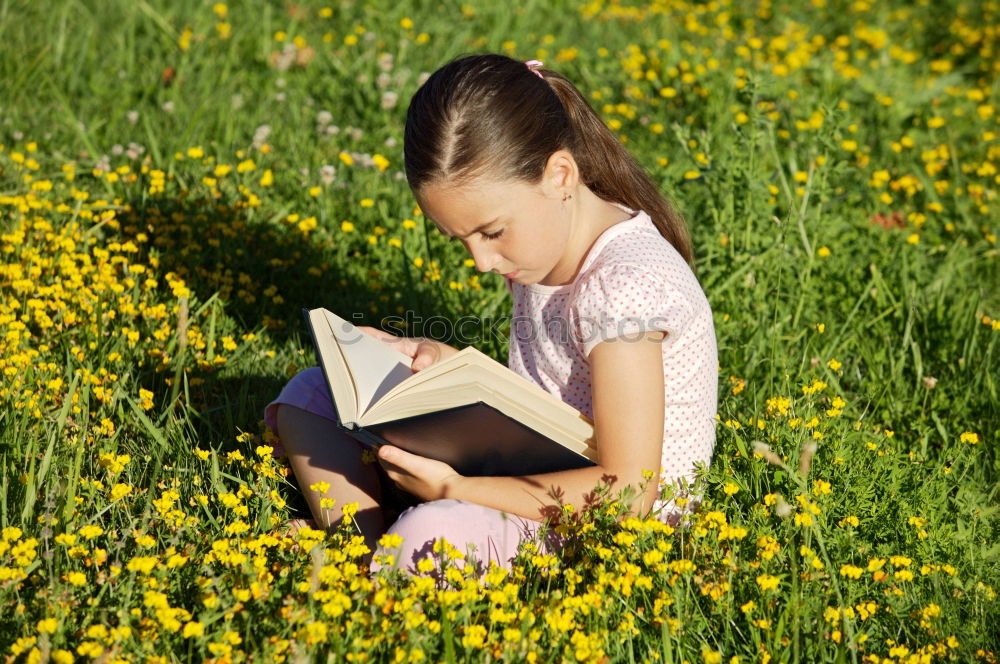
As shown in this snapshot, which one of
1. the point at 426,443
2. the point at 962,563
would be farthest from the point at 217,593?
the point at 962,563

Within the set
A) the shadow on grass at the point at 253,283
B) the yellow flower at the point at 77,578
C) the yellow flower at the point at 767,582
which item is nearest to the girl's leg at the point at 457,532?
the yellow flower at the point at 767,582

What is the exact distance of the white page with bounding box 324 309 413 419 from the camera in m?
2.39

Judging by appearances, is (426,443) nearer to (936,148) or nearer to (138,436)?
(138,436)

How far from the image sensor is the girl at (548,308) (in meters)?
2.39

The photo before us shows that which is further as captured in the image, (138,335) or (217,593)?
(138,335)

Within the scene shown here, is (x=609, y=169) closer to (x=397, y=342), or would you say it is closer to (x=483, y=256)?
(x=483, y=256)

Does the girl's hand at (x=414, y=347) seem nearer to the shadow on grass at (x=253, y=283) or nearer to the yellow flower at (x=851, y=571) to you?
the shadow on grass at (x=253, y=283)

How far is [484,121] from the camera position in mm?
2459

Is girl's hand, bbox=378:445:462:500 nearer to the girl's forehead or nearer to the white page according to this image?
the white page

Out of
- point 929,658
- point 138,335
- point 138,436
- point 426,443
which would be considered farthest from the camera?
point 138,335

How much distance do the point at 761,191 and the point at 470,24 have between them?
9.22 feet

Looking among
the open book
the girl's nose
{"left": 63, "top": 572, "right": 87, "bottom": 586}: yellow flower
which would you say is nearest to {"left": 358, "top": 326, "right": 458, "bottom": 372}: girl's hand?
the open book

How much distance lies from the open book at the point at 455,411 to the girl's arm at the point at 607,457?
4 centimetres

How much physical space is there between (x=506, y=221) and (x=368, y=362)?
1.57 ft
